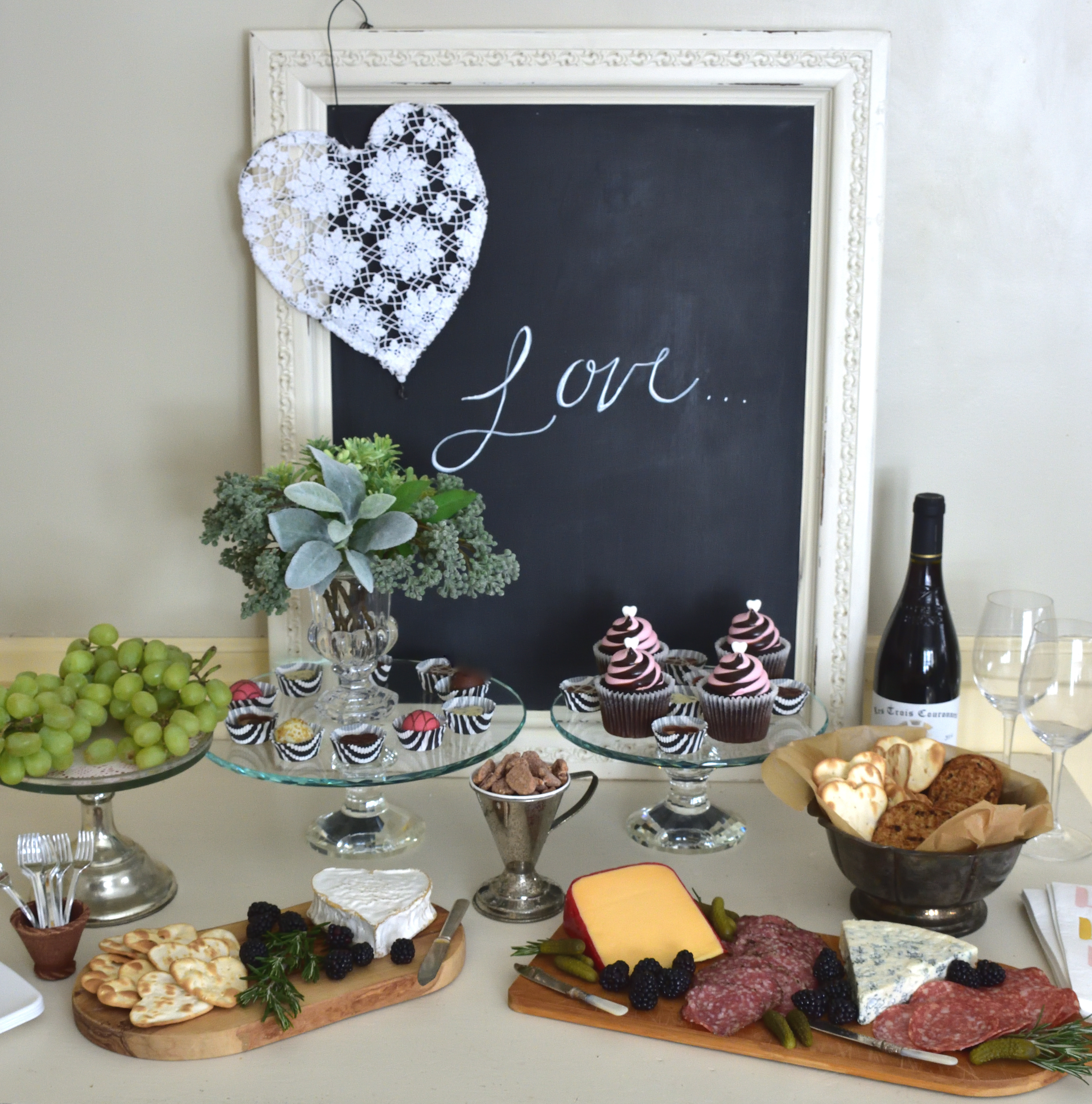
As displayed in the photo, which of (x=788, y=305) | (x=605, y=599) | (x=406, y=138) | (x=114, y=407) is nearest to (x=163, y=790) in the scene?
(x=114, y=407)

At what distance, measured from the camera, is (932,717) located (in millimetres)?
1431

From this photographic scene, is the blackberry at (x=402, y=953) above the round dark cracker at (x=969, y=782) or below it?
below

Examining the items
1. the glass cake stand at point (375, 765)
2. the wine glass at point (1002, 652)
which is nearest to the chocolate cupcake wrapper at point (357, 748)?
the glass cake stand at point (375, 765)

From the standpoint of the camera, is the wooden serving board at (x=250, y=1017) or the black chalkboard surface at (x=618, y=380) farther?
the black chalkboard surface at (x=618, y=380)

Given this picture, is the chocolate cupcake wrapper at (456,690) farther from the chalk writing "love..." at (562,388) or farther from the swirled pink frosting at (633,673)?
the chalk writing "love..." at (562,388)

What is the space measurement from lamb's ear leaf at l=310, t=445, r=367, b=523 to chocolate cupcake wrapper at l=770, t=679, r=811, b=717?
0.59 m

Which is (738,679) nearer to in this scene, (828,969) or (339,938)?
(828,969)

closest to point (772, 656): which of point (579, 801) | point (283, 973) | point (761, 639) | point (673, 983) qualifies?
point (761, 639)

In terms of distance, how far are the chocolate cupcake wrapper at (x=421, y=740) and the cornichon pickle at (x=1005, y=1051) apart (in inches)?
26.8

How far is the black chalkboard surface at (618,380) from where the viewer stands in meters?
1.48

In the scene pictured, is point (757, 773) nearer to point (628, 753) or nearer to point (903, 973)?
point (628, 753)

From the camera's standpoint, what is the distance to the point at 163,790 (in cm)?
158

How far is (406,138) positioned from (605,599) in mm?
712

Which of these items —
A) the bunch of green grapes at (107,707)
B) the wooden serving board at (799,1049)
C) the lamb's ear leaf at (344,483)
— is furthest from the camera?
the lamb's ear leaf at (344,483)
